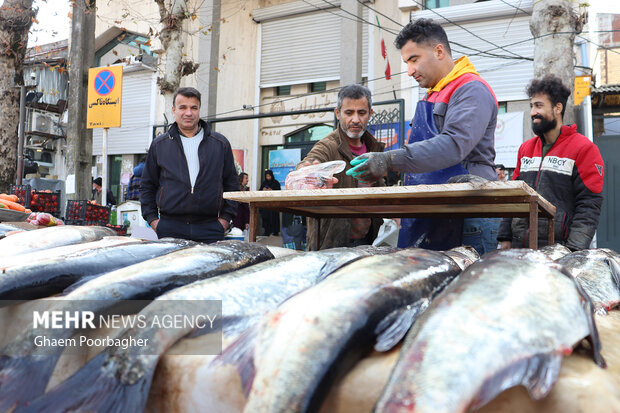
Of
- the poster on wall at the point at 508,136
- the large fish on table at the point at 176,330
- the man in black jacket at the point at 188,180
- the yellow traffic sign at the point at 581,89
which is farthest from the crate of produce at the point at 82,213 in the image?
the poster on wall at the point at 508,136

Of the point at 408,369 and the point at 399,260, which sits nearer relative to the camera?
the point at 408,369

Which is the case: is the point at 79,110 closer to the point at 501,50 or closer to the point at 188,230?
the point at 188,230

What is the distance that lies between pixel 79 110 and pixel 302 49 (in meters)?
9.34

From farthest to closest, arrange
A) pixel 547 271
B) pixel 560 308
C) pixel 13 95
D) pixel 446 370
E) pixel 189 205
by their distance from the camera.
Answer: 1. pixel 13 95
2. pixel 189 205
3. pixel 547 271
4. pixel 560 308
5. pixel 446 370

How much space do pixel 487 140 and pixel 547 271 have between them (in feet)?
6.59

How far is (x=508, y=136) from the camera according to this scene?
Answer: 12703 millimetres

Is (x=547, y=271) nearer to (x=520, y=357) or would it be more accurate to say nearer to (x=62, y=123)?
(x=520, y=357)

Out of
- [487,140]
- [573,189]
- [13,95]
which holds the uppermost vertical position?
[13,95]

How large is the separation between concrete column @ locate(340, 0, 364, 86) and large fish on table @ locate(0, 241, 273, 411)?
13.0 metres

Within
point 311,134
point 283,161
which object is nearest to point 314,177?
point 283,161

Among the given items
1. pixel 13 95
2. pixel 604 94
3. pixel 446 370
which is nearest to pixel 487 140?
pixel 446 370

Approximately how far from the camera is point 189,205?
13.8 ft

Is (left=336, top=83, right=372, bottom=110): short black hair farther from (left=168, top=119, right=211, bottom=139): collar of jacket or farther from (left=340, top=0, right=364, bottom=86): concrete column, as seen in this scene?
(left=340, top=0, right=364, bottom=86): concrete column

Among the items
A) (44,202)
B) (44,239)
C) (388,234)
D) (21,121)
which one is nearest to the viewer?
(44,239)
